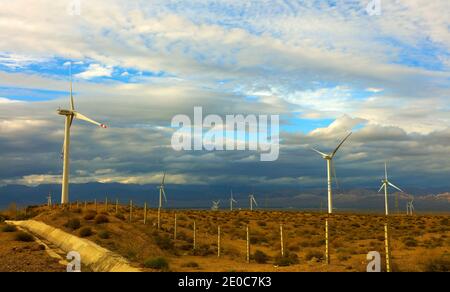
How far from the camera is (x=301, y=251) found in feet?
136

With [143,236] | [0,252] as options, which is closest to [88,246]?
[0,252]

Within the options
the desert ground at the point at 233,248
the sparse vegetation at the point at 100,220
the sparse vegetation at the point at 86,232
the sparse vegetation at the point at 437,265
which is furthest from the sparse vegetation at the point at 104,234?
the sparse vegetation at the point at 437,265

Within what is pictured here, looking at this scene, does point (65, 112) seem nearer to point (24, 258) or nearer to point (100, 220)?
point (100, 220)

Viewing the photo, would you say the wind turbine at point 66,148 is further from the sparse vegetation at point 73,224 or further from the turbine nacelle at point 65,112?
the sparse vegetation at point 73,224

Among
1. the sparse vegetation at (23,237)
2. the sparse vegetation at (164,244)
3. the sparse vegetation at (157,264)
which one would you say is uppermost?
the sparse vegetation at (157,264)

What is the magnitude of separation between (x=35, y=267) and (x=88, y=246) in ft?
21.5

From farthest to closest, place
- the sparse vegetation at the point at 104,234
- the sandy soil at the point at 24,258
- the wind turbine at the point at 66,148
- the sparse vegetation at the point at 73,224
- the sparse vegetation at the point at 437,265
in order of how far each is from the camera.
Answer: the wind turbine at the point at 66,148 → the sparse vegetation at the point at 73,224 → the sparse vegetation at the point at 104,234 → the sparse vegetation at the point at 437,265 → the sandy soil at the point at 24,258

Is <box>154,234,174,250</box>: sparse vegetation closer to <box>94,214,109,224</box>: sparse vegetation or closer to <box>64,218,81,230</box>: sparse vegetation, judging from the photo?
<box>94,214,109,224</box>: sparse vegetation

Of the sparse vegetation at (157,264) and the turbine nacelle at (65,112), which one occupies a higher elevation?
the turbine nacelle at (65,112)

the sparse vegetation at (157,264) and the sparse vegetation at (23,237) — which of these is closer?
the sparse vegetation at (157,264)

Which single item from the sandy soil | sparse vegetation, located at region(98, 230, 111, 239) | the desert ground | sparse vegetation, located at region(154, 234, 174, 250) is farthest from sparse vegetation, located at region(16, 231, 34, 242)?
sparse vegetation, located at region(154, 234, 174, 250)
